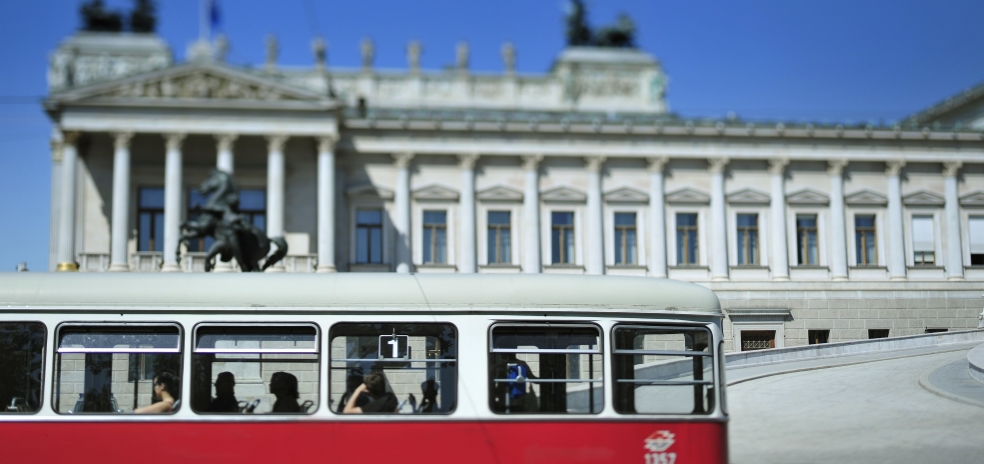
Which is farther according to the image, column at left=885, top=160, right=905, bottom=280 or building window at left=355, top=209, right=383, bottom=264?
column at left=885, top=160, right=905, bottom=280

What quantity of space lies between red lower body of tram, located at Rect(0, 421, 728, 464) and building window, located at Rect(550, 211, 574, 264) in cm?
3469

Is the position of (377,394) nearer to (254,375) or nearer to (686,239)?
(254,375)

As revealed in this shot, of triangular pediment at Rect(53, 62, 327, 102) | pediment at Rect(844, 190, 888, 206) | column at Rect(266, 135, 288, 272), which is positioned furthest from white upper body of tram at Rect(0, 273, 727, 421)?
pediment at Rect(844, 190, 888, 206)

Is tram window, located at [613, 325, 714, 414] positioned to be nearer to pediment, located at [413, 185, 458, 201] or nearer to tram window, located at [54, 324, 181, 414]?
tram window, located at [54, 324, 181, 414]

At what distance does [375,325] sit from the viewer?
11742 millimetres

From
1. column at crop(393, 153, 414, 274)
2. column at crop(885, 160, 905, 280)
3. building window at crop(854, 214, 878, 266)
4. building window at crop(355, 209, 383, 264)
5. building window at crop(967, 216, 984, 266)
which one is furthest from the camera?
building window at crop(967, 216, 984, 266)

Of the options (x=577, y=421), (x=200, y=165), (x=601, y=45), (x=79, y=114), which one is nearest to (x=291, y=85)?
(x=200, y=165)

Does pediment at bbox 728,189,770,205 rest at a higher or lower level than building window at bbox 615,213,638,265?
higher

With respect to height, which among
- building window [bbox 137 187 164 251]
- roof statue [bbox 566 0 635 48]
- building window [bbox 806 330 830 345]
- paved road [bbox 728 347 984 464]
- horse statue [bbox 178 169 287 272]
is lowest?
paved road [bbox 728 347 984 464]

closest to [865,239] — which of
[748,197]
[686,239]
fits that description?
[748,197]

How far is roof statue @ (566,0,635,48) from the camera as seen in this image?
69.2 meters

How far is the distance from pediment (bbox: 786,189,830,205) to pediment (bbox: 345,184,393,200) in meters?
17.4

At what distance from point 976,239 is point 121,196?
36.3 m

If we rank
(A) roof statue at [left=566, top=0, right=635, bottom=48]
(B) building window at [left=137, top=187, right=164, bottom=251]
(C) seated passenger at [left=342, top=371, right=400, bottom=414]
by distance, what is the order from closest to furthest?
(C) seated passenger at [left=342, top=371, right=400, bottom=414] → (B) building window at [left=137, top=187, right=164, bottom=251] → (A) roof statue at [left=566, top=0, right=635, bottom=48]
